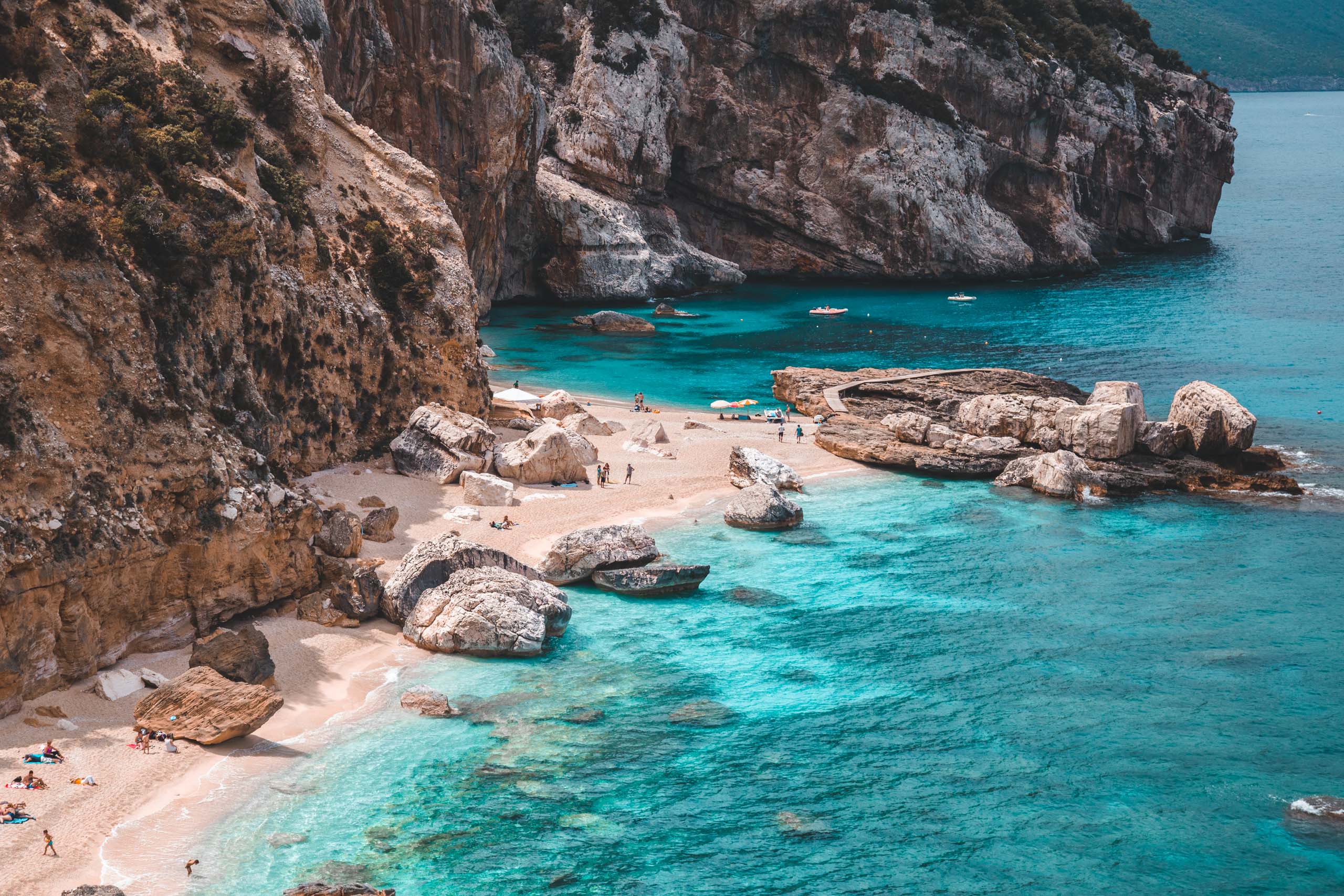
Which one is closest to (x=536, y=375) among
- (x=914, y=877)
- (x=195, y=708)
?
(x=195, y=708)

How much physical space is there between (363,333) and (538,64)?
73.7m

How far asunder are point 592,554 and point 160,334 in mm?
15461

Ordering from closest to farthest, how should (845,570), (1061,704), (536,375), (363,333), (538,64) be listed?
(1061,704) < (845,570) < (363,333) < (536,375) < (538,64)

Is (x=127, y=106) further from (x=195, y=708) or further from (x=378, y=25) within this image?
(x=378, y=25)

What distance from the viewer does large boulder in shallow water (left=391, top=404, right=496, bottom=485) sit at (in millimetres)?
45594

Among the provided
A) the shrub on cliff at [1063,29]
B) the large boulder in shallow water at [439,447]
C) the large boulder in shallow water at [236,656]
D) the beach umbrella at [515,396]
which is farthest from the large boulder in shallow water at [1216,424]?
the shrub on cliff at [1063,29]

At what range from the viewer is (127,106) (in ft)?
109

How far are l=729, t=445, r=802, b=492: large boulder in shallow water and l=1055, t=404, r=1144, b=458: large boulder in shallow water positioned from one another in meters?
13.6

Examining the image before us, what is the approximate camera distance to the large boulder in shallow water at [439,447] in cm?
4559

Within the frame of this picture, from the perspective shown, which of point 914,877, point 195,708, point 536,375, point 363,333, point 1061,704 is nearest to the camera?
point 914,877

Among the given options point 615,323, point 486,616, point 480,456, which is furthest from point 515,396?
point 615,323

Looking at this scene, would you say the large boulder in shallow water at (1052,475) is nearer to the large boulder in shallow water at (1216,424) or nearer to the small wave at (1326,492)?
the large boulder in shallow water at (1216,424)

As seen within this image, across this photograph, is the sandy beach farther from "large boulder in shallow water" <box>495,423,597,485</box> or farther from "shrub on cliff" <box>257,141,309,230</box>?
"shrub on cliff" <box>257,141,309,230</box>

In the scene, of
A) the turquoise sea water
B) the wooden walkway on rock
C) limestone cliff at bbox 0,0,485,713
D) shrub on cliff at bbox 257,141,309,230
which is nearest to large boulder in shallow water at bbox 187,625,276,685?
limestone cliff at bbox 0,0,485,713
